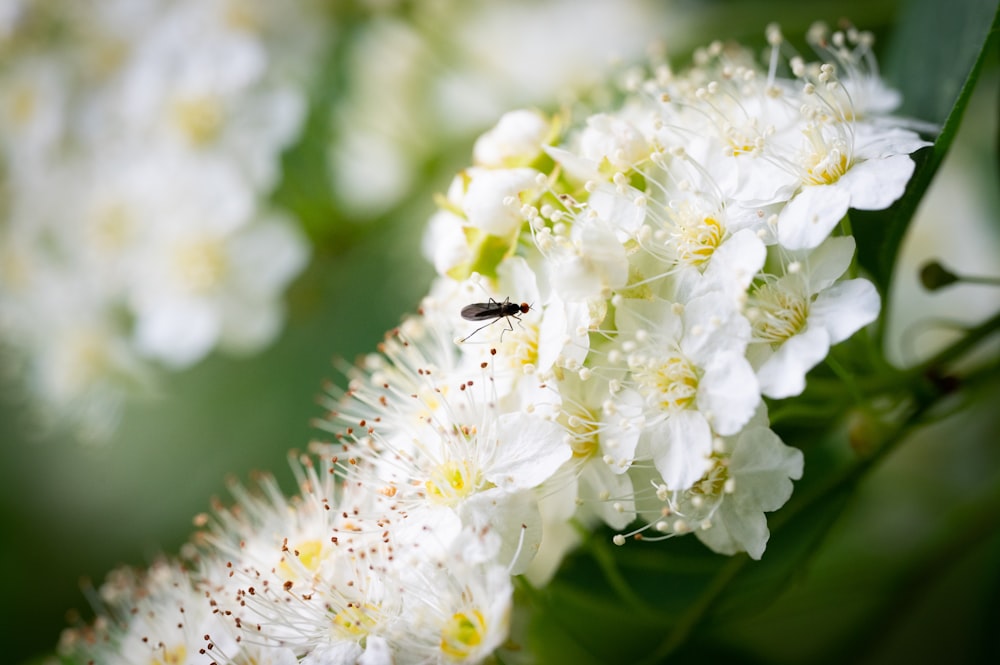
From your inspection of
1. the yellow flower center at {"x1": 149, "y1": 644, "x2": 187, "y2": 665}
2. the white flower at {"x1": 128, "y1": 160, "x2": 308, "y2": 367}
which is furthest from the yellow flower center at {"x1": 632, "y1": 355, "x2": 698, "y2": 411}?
the white flower at {"x1": 128, "y1": 160, "x2": 308, "y2": 367}

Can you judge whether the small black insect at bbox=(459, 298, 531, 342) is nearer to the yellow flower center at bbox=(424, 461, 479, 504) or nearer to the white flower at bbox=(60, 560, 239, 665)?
the yellow flower center at bbox=(424, 461, 479, 504)

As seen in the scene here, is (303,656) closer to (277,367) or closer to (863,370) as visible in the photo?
(863,370)

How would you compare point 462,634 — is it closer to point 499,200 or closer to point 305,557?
point 305,557

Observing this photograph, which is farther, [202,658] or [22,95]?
[22,95]

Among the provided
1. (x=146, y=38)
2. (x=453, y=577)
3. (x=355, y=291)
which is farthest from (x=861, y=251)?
(x=146, y=38)

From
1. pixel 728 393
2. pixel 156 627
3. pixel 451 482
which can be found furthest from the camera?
pixel 156 627

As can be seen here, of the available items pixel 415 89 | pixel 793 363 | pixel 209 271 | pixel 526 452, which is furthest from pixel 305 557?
pixel 415 89

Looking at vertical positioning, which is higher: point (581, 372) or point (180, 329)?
point (180, 329)
